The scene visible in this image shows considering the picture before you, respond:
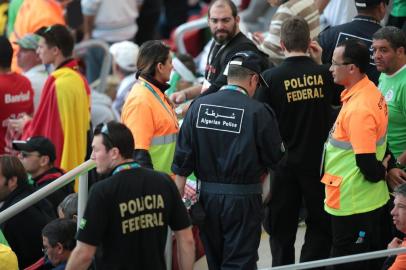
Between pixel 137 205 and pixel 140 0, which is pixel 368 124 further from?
pixel 140 0

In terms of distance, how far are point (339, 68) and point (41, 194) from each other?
6.81 feet

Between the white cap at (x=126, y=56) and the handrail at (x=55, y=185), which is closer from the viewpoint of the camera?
the handrail at (x=55, y=185)

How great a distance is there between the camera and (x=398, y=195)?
A: 6691 mm

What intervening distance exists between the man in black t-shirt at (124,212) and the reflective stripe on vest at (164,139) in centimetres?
133

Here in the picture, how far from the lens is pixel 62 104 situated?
9109 mm

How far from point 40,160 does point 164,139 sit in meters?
1.55

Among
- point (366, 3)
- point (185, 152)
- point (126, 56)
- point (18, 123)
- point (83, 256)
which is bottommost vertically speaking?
point (18, 123)

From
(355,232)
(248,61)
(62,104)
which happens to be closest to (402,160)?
(355,232)

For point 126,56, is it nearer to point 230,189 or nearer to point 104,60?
point 104,60

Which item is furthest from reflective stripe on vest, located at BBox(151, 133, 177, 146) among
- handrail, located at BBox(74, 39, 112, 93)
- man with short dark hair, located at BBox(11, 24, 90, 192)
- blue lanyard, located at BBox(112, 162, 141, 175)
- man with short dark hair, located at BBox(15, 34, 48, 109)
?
handrail, located at BBox(74, 39, 112, 93)

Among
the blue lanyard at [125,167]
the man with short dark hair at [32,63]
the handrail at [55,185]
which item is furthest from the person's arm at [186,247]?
the man with short dark hair at [32,63]

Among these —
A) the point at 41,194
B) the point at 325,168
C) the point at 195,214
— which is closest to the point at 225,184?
the point at 195,214

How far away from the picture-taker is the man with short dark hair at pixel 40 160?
28.0 feet

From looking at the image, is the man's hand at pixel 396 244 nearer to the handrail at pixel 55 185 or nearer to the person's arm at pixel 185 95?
the handrail at pixel 55 185
